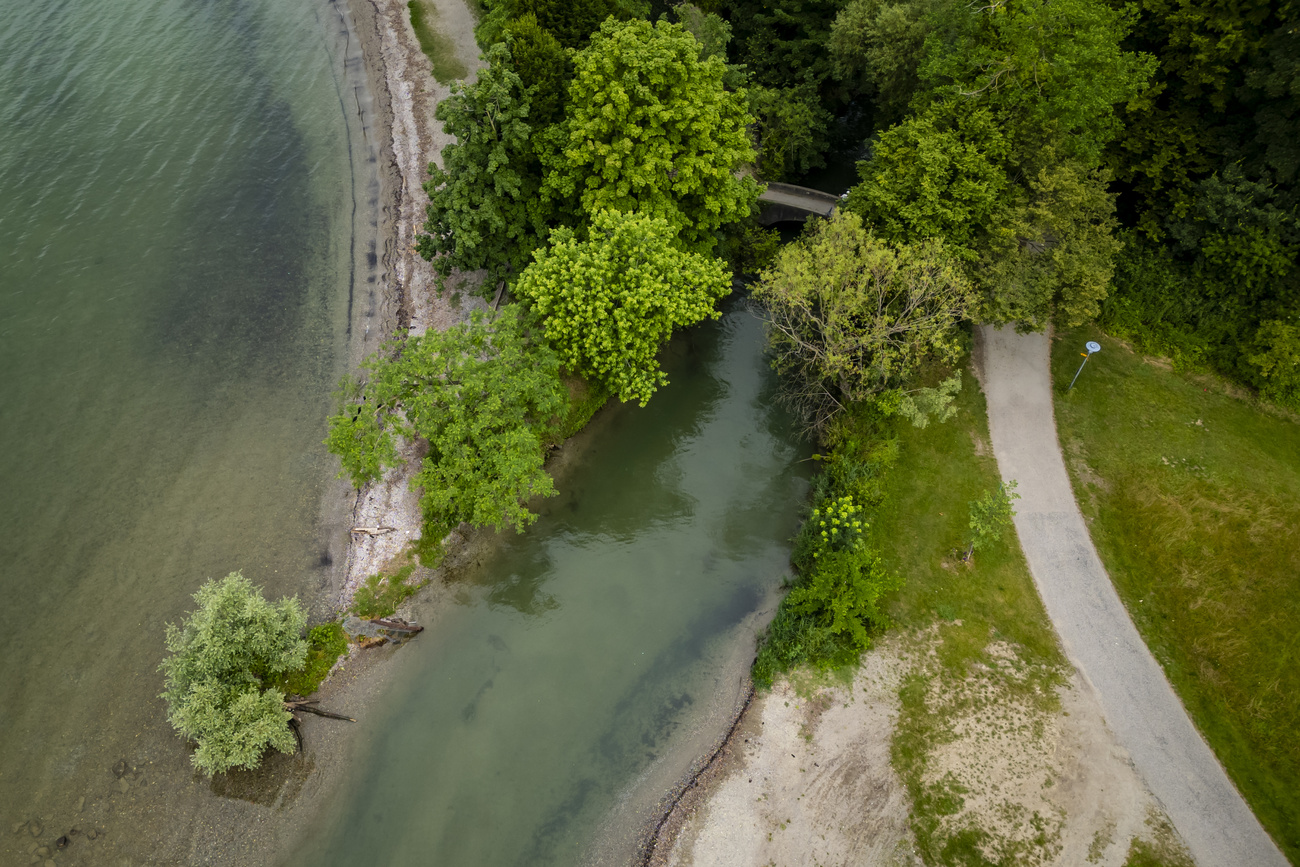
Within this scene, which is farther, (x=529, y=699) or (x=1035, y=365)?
(x=1035, y=365)

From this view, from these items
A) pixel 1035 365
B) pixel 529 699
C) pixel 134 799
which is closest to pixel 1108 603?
pixel 1035 365

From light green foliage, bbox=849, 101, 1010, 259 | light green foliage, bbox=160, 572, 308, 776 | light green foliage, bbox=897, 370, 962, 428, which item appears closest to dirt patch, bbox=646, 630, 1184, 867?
light green foliage, bbox=897, 370, 962, 428

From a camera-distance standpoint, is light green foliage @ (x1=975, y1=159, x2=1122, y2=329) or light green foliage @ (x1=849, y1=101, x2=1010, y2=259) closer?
light green foliage @ (x1=975, y1=159, x2=1122, y2=329)

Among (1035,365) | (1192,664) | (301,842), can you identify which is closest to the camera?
(301,842)

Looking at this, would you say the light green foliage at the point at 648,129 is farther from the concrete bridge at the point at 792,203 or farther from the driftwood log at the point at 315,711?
the driftwood log at the point at 315,711

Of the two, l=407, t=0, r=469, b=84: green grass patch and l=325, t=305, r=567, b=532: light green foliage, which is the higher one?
l=407, t=0, r=469, b=84: green grass patch

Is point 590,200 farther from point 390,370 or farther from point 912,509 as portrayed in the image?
point 912,509

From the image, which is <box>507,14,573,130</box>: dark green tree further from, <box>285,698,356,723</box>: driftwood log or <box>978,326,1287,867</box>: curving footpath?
<box>285,698,356,723</box>: driftwood log
